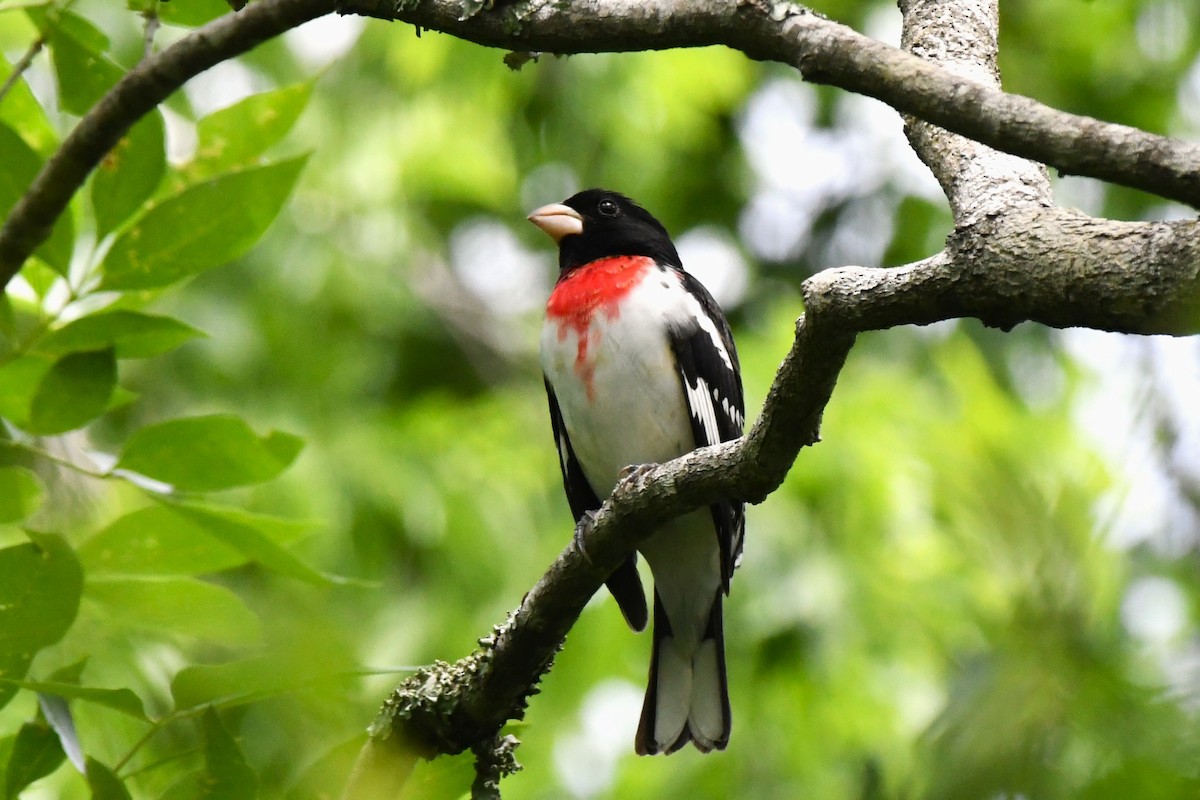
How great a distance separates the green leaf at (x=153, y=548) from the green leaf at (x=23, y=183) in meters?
0.50

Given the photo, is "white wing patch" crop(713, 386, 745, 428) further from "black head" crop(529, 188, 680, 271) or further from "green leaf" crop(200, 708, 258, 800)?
"green leaf" crop(200, 708, 258, 800)

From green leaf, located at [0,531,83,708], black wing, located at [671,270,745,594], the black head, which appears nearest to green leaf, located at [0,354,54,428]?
green leaf, located at [0,531,83,708]

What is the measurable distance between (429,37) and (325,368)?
2126mm

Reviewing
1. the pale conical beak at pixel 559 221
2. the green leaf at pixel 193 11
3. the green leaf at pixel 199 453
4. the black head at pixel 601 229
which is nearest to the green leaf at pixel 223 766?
the green leaf at pixel 199 453

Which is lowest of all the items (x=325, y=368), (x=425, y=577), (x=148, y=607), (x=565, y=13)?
(x=425, y=577)

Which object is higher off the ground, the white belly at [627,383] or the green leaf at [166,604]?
the green leaf at [166,604]

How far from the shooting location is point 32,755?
2021 millimetres

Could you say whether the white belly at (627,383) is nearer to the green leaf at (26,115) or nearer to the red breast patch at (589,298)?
the red breast patch at (589,298)

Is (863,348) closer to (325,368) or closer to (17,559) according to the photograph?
(325,368)

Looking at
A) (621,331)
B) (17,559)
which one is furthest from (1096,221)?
(621,331)

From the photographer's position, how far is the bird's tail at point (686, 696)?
161 inches

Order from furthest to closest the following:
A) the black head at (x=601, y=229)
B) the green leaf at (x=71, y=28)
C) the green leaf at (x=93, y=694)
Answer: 1. the black head at (x=601, y=229)
2. the green leaf at (x=71, y=28)
3. the green leaf at (x=93, y=694)

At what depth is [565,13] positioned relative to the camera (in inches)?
81.6

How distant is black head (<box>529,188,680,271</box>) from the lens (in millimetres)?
4676
